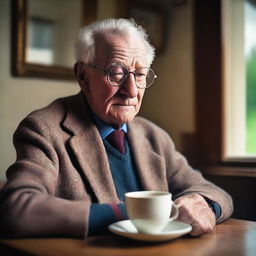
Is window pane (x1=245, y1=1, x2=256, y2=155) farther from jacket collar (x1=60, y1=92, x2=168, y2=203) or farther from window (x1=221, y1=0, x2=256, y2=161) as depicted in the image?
jacket collar (x1=60, y1=92, x2=168, y2=203)

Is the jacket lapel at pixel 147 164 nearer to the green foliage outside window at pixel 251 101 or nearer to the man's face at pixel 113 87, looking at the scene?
the man's face at pixel 113 87

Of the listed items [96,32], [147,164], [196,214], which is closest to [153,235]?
[196,214]

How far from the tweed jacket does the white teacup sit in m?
0.16

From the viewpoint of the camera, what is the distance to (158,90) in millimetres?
2793

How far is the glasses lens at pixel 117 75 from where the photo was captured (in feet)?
5.14

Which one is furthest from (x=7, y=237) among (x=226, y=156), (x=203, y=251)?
(x=226, y=156)

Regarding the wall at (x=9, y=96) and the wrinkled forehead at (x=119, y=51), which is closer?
the wrinkled forehead at (x=119, y=51)

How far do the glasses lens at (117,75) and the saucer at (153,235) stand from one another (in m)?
0.58

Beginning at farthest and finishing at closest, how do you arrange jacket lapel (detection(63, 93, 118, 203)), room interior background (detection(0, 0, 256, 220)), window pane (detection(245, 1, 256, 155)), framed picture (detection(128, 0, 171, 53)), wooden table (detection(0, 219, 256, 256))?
framed picture (detection(128, 0, 171, 53)) < window pane (detection(245, 1, 256, 155)) < room interior background (detection(0, 0, 256, 220)) < jacket lapel (detection(63, 93, 118, 203)) < wooden table (detection(0, 219, 256, 256))

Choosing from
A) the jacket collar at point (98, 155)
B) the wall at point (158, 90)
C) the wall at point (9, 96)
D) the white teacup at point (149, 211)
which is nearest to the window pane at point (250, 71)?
the wall at point (158, 90)

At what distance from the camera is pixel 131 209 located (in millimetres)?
1096

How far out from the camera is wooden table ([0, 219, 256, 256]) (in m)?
1.02

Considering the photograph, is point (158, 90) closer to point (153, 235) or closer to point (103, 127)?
point (103, 127)

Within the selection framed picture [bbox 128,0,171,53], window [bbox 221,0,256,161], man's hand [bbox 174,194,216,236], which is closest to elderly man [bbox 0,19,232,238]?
man's hand [bbox 174,194,216,236]
